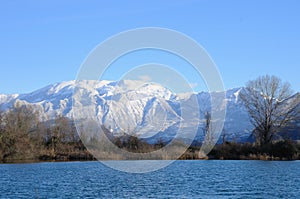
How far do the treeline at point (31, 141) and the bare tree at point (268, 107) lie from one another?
26.1 m

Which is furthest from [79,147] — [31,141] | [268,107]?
[268,107]

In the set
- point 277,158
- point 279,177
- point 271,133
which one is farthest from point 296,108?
point 279,177

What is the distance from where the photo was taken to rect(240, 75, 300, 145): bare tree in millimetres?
72750

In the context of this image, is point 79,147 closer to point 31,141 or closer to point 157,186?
point 31,141

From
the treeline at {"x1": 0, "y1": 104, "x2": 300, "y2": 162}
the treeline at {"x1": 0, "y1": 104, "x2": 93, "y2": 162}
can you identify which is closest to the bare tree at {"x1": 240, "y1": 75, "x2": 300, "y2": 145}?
the treeline at {"x1": 0, "y1": 104, "x2": 300, "y2": 162}

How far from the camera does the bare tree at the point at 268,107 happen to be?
72750 mm

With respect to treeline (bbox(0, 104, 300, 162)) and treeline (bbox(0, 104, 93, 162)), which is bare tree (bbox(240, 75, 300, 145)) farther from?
treeline (bbox(0, 104, 93, 162))

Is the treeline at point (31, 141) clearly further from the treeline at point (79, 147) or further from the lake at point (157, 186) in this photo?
the lake at point (157, 186)

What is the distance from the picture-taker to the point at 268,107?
73875 mm

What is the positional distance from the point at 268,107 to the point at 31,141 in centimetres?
3770

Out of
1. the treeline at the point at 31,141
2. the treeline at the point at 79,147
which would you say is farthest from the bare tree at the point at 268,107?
the treeline at the point at 31,141

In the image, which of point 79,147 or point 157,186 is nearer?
point 157,186

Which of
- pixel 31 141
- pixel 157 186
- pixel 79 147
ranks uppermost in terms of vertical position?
pixel 31 141

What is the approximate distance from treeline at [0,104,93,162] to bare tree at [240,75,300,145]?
85.7 feet
